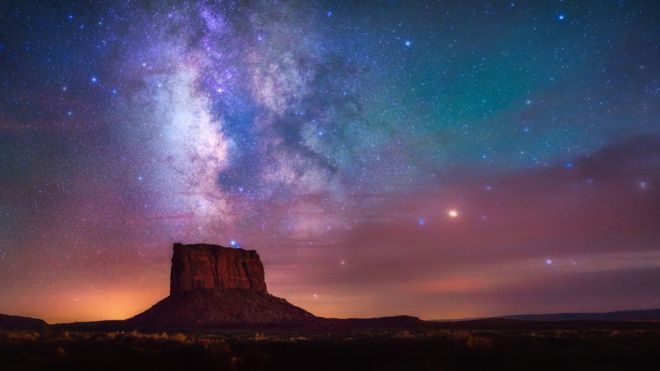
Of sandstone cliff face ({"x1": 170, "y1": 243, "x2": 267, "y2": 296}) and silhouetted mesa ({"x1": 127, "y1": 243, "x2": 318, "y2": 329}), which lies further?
sandstone cliff face ({"x1": 170, "y1": 243, "x2": 267, "y2": 296})

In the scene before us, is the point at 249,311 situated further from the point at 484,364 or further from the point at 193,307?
the point at 484,364

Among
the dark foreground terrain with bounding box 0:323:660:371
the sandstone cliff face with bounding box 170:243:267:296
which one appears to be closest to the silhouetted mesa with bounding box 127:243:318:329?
the sandstone cliff face with bounding box 170:243:267:296

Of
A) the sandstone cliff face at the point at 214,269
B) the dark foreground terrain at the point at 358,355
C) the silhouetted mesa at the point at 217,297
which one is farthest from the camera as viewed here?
the sandstone cliff face at the point at 214,269

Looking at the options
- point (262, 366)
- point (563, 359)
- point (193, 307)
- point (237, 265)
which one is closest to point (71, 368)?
point (262, 366)

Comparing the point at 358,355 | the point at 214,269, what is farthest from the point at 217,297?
the point at 358,355

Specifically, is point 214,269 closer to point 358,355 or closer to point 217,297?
point 217,297

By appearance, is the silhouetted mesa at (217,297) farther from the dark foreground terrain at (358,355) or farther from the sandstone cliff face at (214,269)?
the dark foreground terrain at (358,355)

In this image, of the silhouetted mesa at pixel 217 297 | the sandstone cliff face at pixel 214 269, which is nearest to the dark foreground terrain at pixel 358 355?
the silhouetted mesa at pixel 217 297

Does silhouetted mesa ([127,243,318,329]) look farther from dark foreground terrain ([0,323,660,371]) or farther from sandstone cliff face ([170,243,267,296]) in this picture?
dark foreground terrain ([0,323,660,371])

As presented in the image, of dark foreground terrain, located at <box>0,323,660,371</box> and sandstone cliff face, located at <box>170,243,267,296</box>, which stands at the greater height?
sandstone cliff face, located at <box>170,243,267,296</box>
